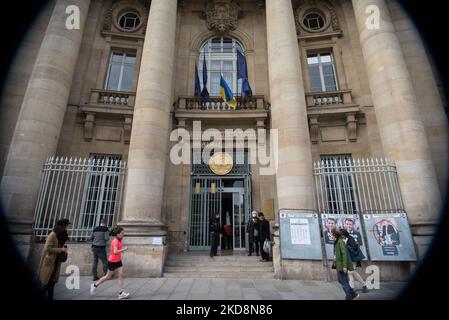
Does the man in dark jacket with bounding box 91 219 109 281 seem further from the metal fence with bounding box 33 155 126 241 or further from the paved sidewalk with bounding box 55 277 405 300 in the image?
the metal fence with bounding box 33 155 126 241

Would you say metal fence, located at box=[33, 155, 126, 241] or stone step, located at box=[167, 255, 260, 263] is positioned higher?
metal fence, located at box=[33, 155, 126, 241]

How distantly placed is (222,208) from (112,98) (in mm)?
7240

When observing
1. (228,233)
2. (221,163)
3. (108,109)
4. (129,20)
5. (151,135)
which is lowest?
(228,233)

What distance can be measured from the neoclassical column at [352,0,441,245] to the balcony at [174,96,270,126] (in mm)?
4495

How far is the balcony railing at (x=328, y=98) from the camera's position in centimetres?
1154

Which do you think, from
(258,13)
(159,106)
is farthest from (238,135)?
(258,13)

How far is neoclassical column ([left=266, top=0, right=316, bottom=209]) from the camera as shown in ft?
25.8

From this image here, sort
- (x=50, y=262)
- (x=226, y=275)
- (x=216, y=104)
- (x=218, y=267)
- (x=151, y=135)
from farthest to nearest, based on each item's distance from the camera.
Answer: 1. (x=216, y=104)
2. (x=151, y=135)
3. (x=218, y=267)
4. (x=226, y=275)
5. (x=50, y=262)

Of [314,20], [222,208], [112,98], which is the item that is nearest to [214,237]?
[222,208]

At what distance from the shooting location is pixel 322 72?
41.8 ft

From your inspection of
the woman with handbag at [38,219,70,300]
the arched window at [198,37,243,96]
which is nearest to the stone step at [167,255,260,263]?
the woman with handbag at [38,219,70,300]

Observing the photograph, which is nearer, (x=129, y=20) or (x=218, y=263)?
(x=218, y=263)

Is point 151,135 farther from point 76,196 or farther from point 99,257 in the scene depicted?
point 76,196
